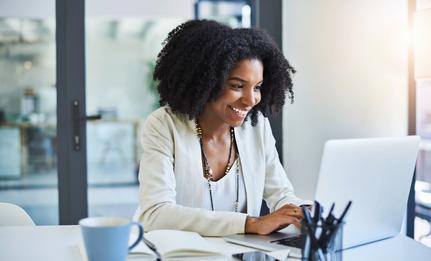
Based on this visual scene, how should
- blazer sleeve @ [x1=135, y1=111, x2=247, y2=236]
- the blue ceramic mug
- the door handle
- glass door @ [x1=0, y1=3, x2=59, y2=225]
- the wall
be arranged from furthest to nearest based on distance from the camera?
glass door @ [x1=0, y1=3, x2=59, y2=225] < the door handle < the wall < blazer sleeve @ [x1=135, y1=111, x2=247, y2=236] < the blue ceramic mug

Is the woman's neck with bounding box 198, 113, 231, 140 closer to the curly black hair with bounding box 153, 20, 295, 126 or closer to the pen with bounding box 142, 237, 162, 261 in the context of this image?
the curly black hair with bounding box 153, 20, 295, 126

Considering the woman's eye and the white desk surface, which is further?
the woman's eye

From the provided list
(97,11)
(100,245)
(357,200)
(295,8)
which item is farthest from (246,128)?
(97,11)

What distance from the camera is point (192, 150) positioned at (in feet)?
5.24

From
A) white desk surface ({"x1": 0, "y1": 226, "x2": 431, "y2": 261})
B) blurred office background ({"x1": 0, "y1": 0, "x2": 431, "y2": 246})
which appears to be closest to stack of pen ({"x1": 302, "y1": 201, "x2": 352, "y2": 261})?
white desk surface ({"x1": 0, "y1": 226, "x2": 431, "y2": 261})

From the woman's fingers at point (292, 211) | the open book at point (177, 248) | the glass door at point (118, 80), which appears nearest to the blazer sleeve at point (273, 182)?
the woman's fingers at point (292, 211)

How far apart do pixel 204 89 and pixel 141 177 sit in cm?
38

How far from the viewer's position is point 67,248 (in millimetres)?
1169

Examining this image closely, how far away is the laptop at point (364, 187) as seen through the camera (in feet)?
3.21

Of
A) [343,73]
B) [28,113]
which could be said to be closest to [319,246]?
[343,73]

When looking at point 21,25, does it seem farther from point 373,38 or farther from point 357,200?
point 357,200

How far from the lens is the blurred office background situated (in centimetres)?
240

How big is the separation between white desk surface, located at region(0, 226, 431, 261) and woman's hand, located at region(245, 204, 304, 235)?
94 mm

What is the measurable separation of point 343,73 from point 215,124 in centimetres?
102
